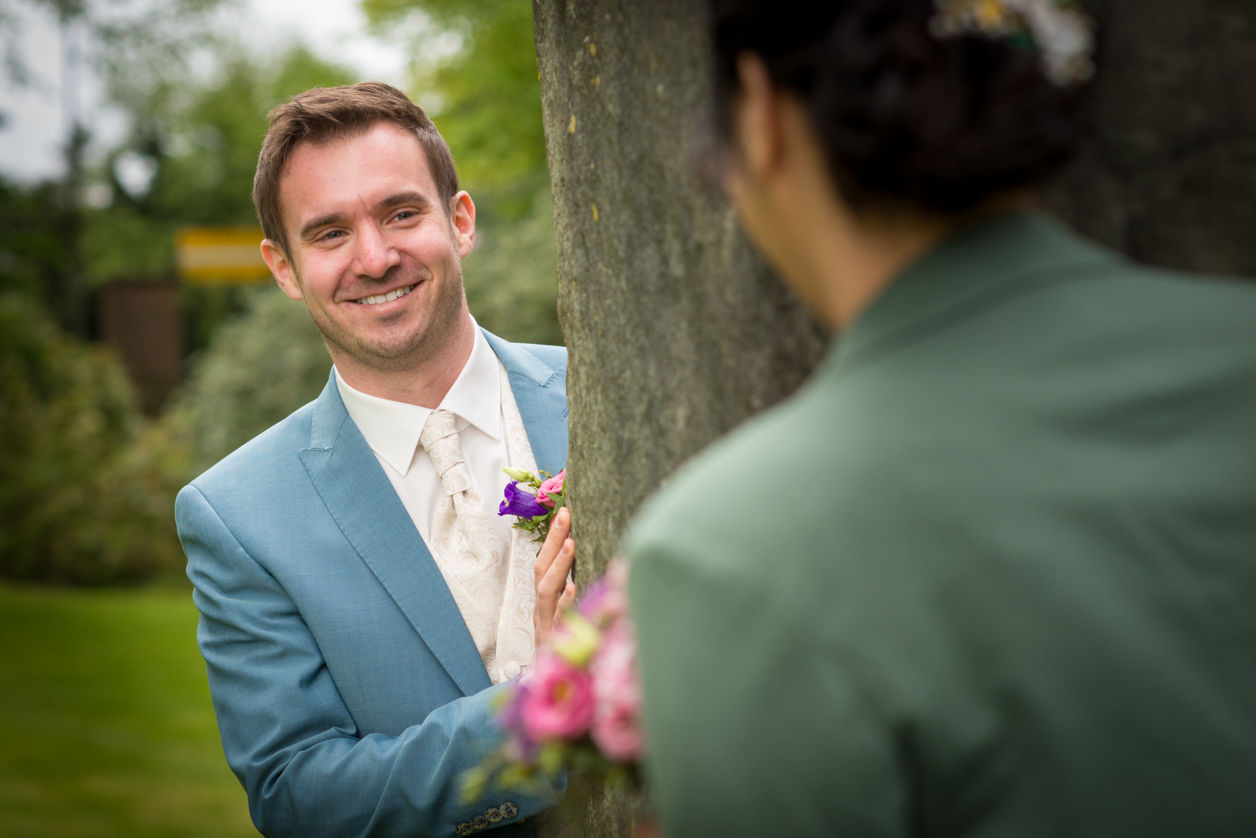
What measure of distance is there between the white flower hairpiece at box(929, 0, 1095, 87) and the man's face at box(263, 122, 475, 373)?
2298mm

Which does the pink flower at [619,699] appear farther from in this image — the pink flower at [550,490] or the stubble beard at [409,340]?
the stubble beard at [409,340]

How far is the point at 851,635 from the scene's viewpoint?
3.52 ft

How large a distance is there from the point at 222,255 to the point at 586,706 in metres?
15.8

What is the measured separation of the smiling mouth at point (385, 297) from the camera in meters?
3.29

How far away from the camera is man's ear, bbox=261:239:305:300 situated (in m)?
3.48

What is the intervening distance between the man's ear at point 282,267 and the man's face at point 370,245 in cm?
12

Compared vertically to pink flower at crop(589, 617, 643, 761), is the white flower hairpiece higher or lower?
higher

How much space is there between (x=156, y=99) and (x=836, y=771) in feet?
90.9

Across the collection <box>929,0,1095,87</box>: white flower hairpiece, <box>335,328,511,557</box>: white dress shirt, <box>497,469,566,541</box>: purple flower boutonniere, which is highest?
<box>929,0,1095,87</box>: white flower hairpiece

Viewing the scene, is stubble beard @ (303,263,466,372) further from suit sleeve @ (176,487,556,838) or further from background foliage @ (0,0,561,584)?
background foliage @ (0,0,561,584)

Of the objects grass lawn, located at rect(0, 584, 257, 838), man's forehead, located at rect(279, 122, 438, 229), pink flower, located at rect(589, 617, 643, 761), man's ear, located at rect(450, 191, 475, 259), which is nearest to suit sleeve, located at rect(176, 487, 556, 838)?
man's forehead, located at rect(279, 122, 438, 229)

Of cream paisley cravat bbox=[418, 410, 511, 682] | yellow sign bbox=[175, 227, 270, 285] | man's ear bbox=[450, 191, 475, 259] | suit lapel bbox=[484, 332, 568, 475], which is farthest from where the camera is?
yellow sign bbox=[175, 227, 270, 285]

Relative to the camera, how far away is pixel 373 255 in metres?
3.22

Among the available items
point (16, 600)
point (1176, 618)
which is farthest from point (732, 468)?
point (16, 600)
